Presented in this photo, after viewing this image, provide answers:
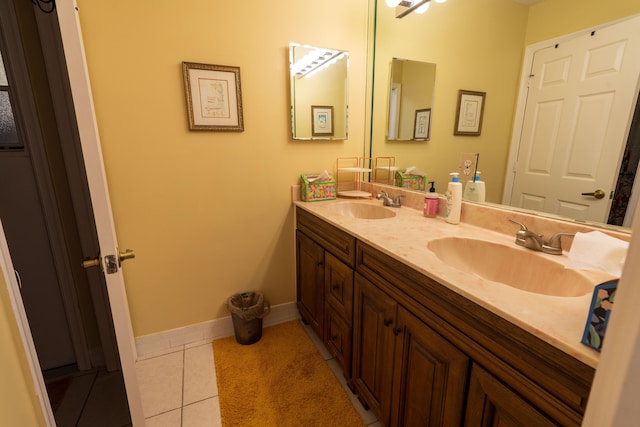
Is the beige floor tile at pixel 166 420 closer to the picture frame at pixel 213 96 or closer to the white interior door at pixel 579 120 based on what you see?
the picture frame at pixel 213 96

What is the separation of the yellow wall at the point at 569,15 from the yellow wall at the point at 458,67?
0.05 meters

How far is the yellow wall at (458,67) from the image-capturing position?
4.08ft

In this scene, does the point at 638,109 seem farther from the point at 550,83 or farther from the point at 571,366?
the point at 571,366

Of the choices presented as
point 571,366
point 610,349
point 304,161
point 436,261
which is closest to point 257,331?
point 304,161

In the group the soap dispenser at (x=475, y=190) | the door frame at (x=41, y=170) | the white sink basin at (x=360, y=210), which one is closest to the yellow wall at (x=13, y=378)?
the door frame at (x=41, y=170)

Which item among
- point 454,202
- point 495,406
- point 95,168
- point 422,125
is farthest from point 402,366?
point 422,125

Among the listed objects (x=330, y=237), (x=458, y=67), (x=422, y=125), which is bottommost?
(x=330, y=237)

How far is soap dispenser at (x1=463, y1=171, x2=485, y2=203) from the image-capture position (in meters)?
1.38

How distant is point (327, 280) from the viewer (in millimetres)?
1608

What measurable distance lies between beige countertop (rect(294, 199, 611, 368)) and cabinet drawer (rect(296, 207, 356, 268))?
53 millimetres

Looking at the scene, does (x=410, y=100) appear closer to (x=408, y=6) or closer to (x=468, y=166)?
(x=408, y=6)

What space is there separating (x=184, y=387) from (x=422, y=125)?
2.00m

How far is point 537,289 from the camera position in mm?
973

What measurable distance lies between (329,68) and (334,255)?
124 cm
